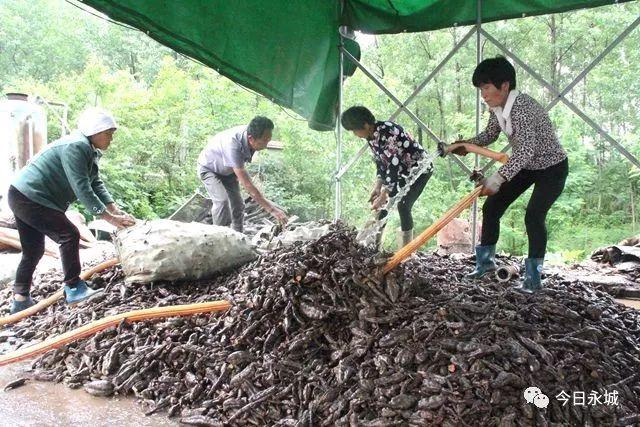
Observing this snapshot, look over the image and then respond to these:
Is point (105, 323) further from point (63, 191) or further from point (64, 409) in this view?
point (63, 191)

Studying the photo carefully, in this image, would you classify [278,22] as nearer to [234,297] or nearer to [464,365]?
[234,297]

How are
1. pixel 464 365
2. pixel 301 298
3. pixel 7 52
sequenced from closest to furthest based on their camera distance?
pixel 464 365, pixel 301 298, pixel 7 52

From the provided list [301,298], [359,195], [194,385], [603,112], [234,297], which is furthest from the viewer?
[603,112]

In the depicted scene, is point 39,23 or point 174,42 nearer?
point 174,42

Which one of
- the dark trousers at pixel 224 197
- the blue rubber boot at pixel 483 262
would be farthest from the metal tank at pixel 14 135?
the blue rubber boot at pixel 483 262

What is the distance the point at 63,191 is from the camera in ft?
12.9

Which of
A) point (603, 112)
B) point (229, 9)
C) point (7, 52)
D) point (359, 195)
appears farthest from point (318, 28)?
point (7, 52)

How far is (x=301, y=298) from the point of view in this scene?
2996 millimetres

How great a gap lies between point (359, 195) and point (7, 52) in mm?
16437

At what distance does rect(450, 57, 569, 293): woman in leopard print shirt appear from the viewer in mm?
3391

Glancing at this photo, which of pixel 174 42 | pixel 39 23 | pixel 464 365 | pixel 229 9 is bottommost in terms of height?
pixel 464 365

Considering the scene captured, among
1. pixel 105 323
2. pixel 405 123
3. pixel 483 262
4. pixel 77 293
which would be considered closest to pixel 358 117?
pixel 483 262

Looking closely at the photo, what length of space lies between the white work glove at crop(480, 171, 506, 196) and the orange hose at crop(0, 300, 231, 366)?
6.63 feet

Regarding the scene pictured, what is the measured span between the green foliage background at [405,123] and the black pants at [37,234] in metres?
7.76
